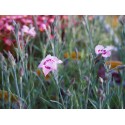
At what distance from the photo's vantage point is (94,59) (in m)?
1.47

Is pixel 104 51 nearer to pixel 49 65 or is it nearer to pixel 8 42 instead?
pixel 49 65

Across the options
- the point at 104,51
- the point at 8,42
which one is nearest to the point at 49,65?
the point at 104,51

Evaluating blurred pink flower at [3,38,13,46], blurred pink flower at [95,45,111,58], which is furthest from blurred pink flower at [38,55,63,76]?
blurred pink flower at [3,38,13,46]

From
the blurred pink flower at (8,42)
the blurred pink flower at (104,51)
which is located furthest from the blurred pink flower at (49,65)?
the blurred pink flower at (8,42)

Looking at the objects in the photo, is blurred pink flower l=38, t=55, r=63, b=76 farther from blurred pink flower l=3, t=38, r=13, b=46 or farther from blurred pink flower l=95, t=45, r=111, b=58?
blurred pink flower l=3, t=38, r=13, b=46

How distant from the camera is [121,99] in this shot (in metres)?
1.58

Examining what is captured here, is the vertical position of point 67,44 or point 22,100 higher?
point 67,44
